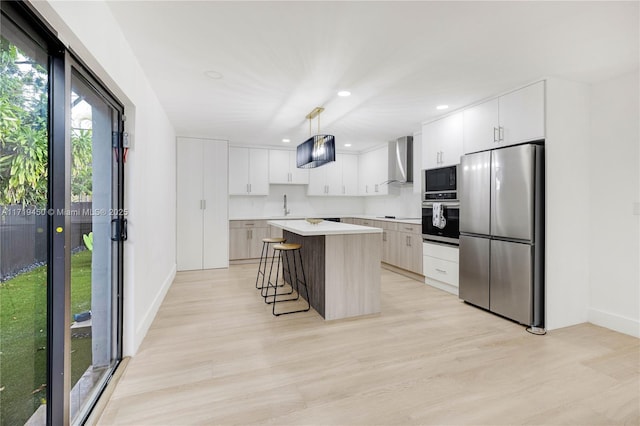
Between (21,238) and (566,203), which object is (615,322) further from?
(21,238)

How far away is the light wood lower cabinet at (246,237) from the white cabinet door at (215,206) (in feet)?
0.82

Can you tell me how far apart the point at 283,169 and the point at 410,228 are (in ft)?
9.77

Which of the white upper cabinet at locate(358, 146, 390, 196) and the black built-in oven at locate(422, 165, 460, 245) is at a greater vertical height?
the white upper cabinet at locate(358, 146, 390, 196)

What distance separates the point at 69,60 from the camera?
1.52 metres

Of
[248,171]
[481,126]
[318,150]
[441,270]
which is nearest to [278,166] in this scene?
[248,171]

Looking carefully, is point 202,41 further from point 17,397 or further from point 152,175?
point 17,397

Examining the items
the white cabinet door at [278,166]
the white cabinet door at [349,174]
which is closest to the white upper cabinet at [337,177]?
the white cabinet door at [349,174]

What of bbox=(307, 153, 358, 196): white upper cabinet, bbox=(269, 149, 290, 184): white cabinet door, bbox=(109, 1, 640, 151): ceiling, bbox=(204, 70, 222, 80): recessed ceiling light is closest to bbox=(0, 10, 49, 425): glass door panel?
bbox=(109, 1, 640, 151): ceiling

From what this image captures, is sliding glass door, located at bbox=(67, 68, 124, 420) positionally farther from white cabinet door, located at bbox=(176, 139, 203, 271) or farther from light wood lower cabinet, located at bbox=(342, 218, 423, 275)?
light wood lower cabinet, located at bbox=(342, 218, 423, 275)

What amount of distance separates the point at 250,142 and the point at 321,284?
3.74 metres

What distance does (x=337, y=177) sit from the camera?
699 centimetres

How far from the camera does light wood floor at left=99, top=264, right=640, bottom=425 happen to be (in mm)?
1756

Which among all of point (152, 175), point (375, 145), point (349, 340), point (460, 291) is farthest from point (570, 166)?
point (152, 175)

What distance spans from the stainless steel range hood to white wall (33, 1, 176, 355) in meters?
3.75
